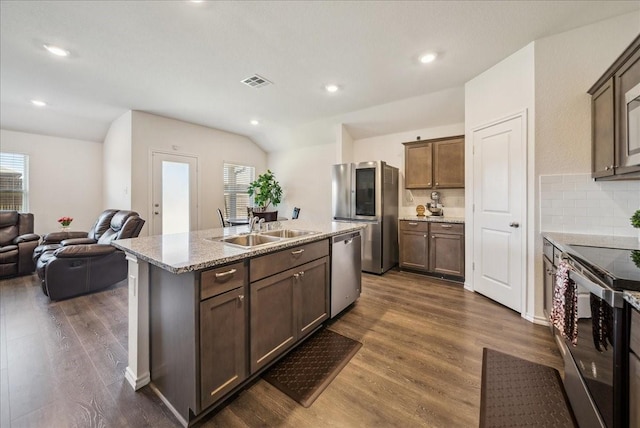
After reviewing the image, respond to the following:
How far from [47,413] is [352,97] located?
4420 mm

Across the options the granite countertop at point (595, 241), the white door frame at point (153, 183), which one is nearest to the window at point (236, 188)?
the white door frame at point (153, 183)

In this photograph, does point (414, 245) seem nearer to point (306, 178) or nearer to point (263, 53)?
point (306, 178)

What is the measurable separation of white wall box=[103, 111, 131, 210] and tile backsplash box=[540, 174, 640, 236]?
6.01 metres

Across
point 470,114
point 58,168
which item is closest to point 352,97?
point 470,114

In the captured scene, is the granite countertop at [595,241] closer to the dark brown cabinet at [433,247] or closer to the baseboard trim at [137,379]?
the dark brown cabinet at [433,247]

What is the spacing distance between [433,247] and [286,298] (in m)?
2.82

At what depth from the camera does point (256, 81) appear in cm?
338

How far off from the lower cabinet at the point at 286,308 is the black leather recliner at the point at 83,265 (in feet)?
8.77

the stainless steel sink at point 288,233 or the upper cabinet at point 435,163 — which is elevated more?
the upper cabinet at point 435,163

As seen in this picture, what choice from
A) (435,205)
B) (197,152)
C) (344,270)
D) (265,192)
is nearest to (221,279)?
(344,270)

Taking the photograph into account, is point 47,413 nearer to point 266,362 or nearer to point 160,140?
point 266,362

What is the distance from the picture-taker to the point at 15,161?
4.62 meters

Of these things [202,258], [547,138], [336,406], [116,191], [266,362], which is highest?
[547,138]

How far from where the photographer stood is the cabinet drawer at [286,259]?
163 centimetres
